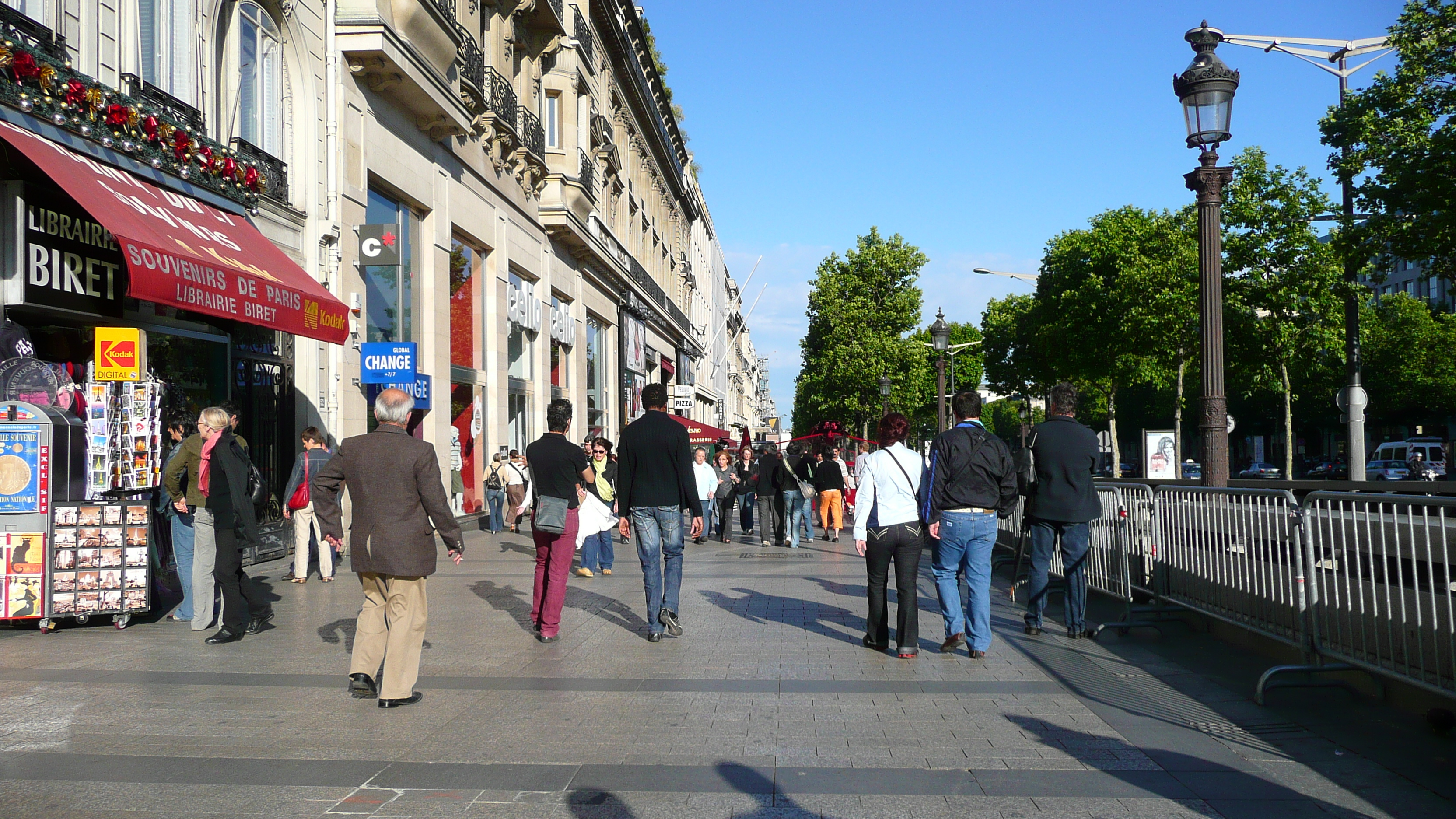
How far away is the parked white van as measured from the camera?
47.7m

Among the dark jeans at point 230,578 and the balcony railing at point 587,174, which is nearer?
the dark jeans at point 230,578

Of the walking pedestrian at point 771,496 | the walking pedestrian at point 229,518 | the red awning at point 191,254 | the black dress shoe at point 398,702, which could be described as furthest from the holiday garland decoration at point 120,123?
the walking pedestrian at point 771,496

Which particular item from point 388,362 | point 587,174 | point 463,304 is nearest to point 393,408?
point 388,362

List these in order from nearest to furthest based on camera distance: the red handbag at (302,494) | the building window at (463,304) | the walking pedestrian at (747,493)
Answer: the red handbag at (302,494), the building window at (463,304), the walking pedestrian at (747,493)

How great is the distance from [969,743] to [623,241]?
32.6m

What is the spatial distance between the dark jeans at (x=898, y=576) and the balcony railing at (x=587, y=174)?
21.2 metres

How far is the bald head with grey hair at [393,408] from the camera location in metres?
6.48

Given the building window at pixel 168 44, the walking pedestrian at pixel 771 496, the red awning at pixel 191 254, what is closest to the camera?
the red awning at pixel 191 254

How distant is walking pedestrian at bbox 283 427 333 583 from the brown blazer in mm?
Answer: 5849

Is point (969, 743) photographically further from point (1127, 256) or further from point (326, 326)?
point (1127, 256)

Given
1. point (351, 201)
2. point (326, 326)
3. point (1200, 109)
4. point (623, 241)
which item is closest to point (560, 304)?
point (623, 241)

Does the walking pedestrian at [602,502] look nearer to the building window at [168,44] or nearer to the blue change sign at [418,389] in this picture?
the blue change sign at [418,389]

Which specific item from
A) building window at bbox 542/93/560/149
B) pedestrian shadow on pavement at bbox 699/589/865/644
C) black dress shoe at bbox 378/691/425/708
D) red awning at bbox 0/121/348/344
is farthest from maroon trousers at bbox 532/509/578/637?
building window at bbox 542/93/560/149

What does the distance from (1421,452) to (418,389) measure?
150 feet
